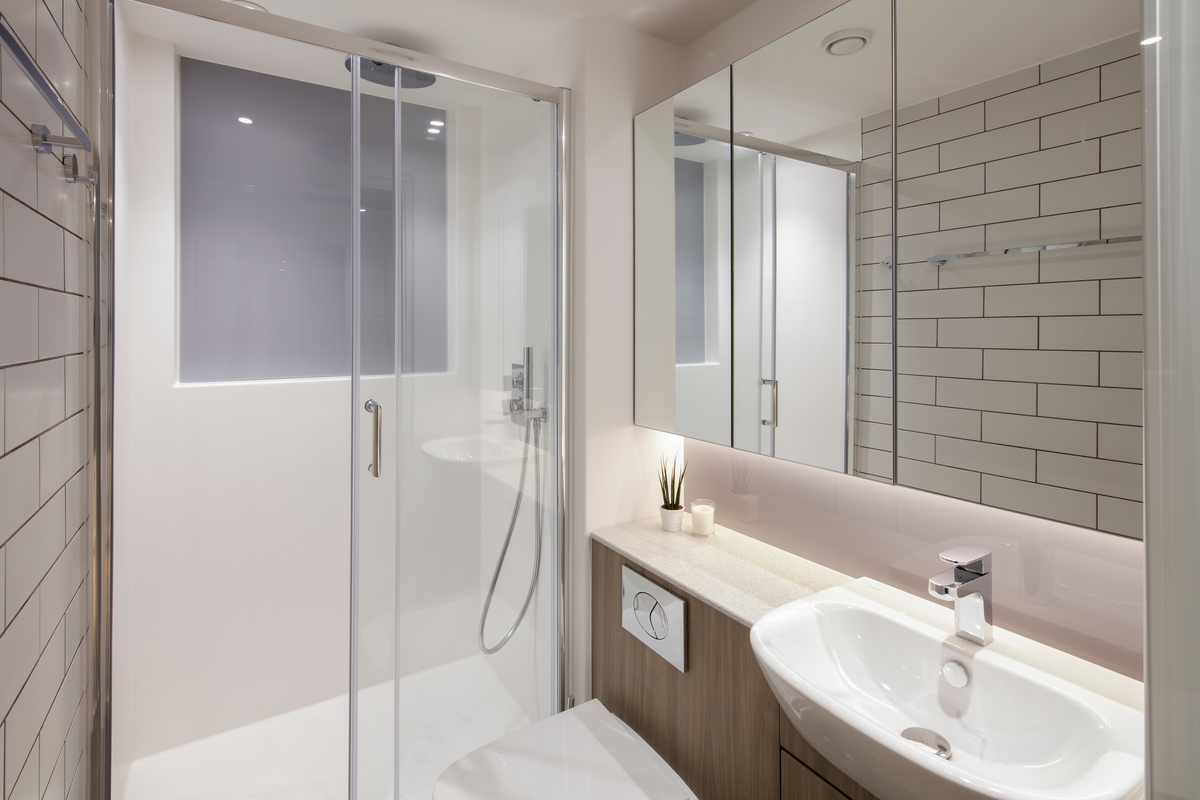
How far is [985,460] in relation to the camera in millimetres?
1051

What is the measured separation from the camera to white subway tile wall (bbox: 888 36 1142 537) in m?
0.88

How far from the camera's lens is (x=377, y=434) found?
157 centimetres

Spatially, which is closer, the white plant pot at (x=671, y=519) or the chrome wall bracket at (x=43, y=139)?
the chrome wall bracket at (x=43, y=139)

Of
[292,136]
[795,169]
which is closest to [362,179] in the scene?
[292,136]

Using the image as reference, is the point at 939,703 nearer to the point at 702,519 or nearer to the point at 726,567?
the point at 726,567

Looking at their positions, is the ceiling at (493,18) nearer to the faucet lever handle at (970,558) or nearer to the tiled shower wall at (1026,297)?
the tiled shower wall at (1026,297)

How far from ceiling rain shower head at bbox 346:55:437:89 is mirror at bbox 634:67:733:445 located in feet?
2.08

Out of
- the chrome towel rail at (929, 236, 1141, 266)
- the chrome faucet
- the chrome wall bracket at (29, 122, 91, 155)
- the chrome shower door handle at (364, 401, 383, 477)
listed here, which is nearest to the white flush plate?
the chrome faucet

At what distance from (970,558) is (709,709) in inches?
27.1

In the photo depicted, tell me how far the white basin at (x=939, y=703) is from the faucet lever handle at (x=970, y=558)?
0.14 meters

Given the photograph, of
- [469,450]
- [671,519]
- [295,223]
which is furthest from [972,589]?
[295,223]

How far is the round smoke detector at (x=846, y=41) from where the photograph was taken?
120 cm

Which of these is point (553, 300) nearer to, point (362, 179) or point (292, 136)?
point (362, 179)

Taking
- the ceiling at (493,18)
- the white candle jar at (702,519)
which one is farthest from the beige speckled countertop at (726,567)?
the ceiling at (493,18)
